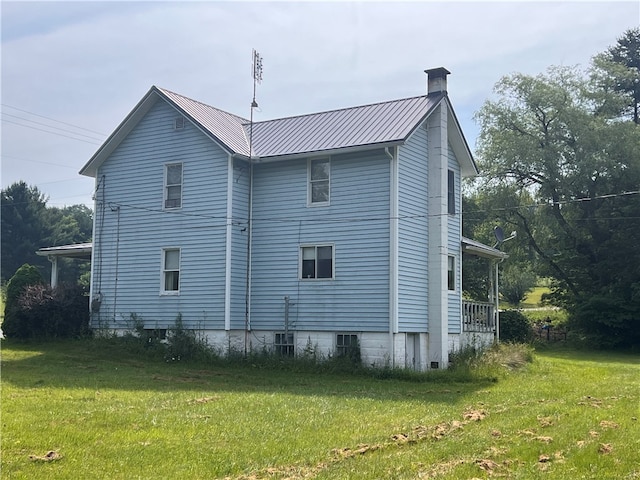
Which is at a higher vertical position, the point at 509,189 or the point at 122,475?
the point at 509,189

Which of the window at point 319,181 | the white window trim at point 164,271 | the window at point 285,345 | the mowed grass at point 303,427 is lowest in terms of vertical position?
the mowed grass at point 303,427

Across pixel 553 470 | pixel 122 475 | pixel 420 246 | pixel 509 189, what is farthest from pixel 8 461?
pixel 509 189

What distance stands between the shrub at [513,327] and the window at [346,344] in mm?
16093

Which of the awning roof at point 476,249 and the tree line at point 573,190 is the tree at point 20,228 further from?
the awning roof at point 476,249

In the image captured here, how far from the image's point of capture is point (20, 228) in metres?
68.7

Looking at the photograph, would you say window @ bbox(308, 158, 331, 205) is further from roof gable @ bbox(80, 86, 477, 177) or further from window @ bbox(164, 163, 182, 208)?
window @ bbox(164, 163, 182, 208)

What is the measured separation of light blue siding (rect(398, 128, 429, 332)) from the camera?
70.3ft

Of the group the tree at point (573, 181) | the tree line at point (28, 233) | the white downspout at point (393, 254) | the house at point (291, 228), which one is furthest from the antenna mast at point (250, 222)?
the tree line at point (28, 233)

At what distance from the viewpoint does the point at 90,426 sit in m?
11.0

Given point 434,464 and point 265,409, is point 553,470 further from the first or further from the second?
point 265,409

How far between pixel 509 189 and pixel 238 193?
76.7 ft

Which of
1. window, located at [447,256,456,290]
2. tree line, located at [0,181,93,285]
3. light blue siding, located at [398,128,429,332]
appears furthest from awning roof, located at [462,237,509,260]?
tree line, located at [0,181,93,285]

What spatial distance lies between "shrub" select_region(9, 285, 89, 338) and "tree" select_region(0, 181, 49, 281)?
44649 mm

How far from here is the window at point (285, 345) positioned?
22.4 m
